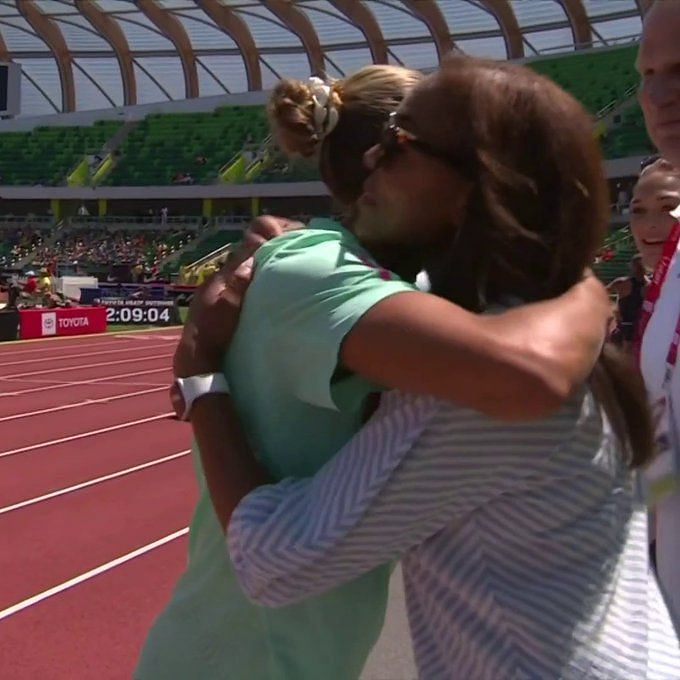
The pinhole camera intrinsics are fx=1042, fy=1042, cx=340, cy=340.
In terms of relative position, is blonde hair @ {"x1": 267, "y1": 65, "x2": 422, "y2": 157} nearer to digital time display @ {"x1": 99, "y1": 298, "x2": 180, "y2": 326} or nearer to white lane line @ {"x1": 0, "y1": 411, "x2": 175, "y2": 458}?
white lane line @ {"x1": 0, "y1": 411, "x2": 175, "y2": 458}

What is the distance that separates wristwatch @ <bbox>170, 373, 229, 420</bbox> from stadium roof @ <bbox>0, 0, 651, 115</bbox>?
118 feet

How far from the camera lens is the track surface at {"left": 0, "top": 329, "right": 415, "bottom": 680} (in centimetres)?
441

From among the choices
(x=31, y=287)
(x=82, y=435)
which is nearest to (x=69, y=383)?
(x=82, y=435)

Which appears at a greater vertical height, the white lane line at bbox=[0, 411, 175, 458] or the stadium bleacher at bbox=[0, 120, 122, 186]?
the white lane line at bbox=[0, 411, 175, 458]

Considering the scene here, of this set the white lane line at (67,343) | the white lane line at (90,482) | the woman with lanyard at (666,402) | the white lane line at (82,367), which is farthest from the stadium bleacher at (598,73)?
the woman with lanyard at (666,402)

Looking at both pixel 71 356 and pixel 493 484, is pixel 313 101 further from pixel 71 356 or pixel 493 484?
pixel 71 356

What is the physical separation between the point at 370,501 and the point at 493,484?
0.46 ft

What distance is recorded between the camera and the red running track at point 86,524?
15.0 feet

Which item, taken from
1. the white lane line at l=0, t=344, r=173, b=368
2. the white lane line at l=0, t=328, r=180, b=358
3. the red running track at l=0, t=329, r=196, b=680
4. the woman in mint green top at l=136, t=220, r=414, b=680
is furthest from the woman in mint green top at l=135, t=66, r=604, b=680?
the white lane line at l=0, t=328, r=180, b=358

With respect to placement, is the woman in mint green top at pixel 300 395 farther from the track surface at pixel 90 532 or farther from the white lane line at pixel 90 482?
the white lane line at pixel 90 482

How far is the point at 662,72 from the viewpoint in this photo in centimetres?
163

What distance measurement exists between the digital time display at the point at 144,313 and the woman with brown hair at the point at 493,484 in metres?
26.5

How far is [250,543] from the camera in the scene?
1.24m

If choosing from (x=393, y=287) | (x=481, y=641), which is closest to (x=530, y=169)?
(x=393, y=287)
